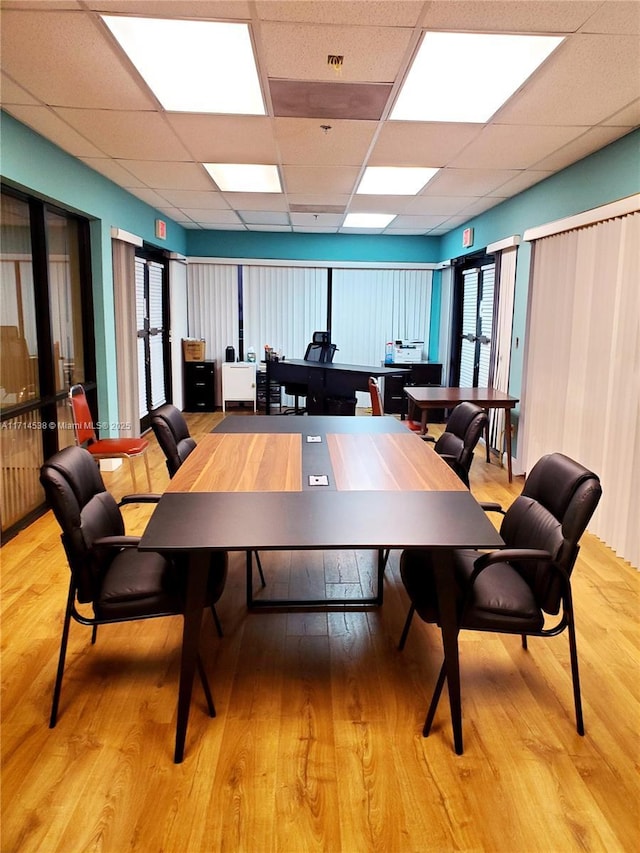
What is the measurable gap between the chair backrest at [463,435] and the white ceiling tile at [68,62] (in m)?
2.51

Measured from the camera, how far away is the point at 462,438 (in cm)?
335

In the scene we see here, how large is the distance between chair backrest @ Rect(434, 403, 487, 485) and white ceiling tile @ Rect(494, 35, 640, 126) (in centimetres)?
167

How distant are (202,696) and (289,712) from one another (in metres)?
0.36

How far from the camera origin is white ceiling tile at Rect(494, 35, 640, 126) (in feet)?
7.98

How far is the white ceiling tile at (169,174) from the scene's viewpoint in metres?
4.46

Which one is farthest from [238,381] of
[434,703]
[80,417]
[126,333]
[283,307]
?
[434,703]

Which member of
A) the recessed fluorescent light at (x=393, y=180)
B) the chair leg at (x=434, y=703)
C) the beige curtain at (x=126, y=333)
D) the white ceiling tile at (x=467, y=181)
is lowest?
the chair leg at (x=434, y=703)

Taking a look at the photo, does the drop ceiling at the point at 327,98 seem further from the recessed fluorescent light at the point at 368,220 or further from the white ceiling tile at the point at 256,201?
the recessed fluorescent light at the point at 368,220

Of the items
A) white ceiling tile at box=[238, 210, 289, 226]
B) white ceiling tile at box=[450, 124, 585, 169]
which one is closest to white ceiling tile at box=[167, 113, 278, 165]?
white ceiling tile at box=[450, 124, 585, 169]

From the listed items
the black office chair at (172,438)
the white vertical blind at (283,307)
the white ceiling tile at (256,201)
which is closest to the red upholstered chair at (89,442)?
the black office chair at (172,438)

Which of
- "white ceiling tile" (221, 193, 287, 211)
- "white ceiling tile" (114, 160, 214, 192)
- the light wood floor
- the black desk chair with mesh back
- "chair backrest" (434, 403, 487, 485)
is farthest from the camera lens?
the black desk chair with mesh back

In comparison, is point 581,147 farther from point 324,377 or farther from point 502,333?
point 324,377

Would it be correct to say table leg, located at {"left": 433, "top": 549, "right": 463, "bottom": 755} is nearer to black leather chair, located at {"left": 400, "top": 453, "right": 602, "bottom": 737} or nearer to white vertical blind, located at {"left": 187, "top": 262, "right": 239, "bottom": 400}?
Result: black leather chair, located at {"left": 400, "top": 453, "right": 602, "bottom": 737}

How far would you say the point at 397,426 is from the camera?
3777 millimetres
